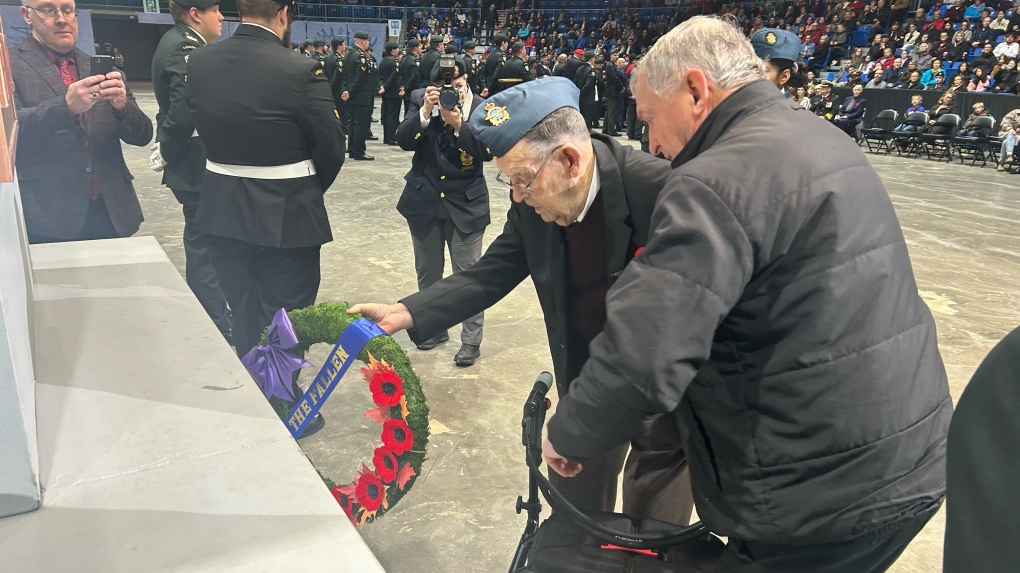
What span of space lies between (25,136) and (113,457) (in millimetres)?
2134

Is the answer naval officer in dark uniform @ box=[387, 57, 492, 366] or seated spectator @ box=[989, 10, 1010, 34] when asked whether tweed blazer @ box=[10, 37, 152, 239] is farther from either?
seated spectator @ box=[989, 10, 1010, 34]

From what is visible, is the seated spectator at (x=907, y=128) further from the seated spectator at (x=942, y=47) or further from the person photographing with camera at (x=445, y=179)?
the person photographing with camera at (x=445, y=179)

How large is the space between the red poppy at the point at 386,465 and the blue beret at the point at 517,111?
76 centimetres

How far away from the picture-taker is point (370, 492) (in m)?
1.72

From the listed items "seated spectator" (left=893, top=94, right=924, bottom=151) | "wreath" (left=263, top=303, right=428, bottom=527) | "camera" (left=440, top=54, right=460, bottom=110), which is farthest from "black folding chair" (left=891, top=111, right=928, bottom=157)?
"wreath" (left=263, top=303, right=428, bottom=527)

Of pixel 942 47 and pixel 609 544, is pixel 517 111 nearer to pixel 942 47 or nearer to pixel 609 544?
pixel 609 544

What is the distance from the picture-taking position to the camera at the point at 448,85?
10.4 ft

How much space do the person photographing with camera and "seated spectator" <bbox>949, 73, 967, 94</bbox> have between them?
1174 centimetres

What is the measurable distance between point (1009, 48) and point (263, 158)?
47.8 ft

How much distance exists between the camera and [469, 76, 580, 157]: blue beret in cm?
143

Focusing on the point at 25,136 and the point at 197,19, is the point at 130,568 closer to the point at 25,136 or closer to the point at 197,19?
the point at 25,136

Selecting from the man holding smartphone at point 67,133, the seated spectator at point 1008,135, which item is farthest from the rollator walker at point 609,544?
the seated spectator at point 1008,135

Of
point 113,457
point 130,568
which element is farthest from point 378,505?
point 130,568

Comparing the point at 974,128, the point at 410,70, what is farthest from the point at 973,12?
the point at 410,70
